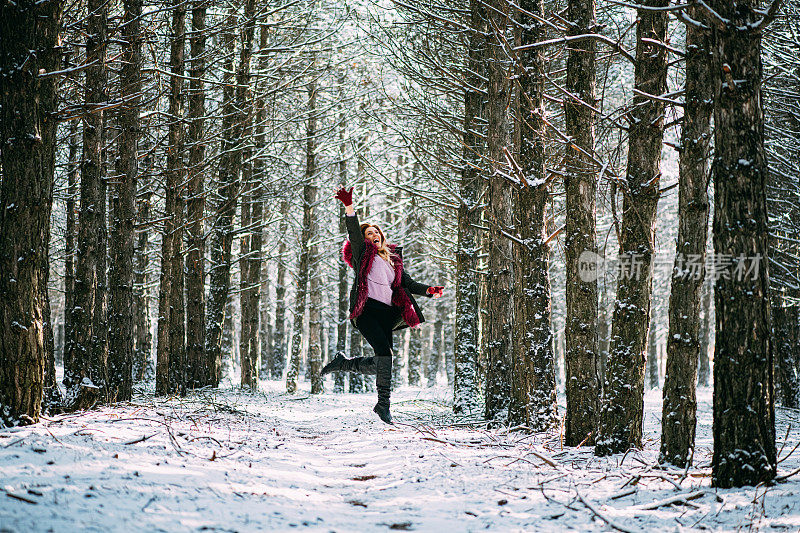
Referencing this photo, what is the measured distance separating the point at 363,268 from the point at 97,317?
3.21 metres

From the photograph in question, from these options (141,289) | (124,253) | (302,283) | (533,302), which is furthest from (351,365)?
(141,289)

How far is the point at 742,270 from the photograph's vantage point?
11.6 feet

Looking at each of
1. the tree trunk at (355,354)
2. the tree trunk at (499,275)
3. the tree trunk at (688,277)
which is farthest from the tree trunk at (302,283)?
the tree trunk at (688,277)

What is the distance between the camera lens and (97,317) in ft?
22.4

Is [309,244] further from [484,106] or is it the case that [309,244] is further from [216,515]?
[216,515]

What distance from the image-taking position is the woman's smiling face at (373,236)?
22.8 ft

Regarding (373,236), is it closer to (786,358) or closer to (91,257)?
(91,257)

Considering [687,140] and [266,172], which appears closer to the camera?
[687,140]

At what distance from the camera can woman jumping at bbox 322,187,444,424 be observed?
6777 mm

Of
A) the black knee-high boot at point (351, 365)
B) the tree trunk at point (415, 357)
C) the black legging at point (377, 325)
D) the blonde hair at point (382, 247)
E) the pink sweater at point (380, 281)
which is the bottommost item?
the tree trunk at point (415, 357)

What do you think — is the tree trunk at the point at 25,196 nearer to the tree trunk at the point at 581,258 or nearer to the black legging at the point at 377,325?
the black legging at the point at 377,325

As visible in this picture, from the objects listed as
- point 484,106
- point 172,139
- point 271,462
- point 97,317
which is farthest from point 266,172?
point 271,462

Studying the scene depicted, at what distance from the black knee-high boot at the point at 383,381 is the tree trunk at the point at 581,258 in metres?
2.12

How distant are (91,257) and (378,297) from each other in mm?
3380
